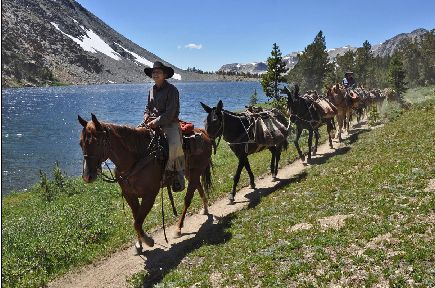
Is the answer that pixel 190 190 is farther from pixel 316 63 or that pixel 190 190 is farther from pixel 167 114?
pixel 316 63

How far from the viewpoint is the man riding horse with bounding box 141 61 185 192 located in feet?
37.1

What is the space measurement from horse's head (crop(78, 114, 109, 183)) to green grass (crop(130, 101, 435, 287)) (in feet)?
10.3

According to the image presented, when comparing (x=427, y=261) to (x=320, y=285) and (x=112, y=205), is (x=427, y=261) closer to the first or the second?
(x=320, y=285)

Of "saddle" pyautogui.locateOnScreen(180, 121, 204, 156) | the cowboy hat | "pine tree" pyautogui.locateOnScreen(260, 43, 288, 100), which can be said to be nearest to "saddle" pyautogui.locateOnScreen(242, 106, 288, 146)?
"saddle" pyautogui.locateOnScreen(180, 121, 204, 156)

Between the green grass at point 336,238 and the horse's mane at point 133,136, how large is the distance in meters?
3.37

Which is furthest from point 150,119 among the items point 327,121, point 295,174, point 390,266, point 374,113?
point 374,113

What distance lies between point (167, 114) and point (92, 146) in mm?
2394

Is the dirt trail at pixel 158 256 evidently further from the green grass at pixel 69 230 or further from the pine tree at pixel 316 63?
the pine tree at pixel 316 63

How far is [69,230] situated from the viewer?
15148 mm

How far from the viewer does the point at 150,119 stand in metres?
11.8

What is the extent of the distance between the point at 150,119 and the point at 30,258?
6172mm

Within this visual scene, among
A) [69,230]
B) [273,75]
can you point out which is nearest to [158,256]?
[69,230]

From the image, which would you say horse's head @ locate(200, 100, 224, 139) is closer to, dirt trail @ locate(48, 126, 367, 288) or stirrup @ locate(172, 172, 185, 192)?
dirt trail @ locate(48, 126, 367, 288)

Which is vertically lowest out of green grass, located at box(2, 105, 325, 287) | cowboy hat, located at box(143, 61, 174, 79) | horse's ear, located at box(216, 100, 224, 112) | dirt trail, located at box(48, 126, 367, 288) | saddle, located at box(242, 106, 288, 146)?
green grass, located at box(2, 105, 325, 287)
